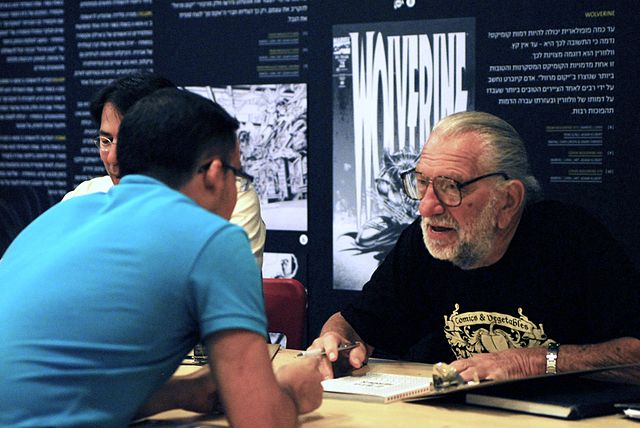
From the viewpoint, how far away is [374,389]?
2.42 metres

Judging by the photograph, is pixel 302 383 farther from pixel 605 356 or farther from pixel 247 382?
pixel 605 356

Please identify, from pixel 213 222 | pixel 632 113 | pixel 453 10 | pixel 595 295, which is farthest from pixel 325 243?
pixel 213 222

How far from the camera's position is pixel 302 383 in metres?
1.99

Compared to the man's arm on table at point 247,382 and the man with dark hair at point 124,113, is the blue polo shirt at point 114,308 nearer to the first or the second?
the man's arm on table at point 247,382

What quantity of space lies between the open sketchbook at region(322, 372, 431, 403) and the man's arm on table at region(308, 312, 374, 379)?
50mm

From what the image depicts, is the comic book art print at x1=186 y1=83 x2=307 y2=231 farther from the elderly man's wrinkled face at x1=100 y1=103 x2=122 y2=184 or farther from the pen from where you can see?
the pen

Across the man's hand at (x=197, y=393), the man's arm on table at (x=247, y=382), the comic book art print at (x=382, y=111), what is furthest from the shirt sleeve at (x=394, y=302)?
the man's arm on table at (x=247, y=382)

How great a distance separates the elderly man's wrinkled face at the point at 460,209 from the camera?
9.48 feet

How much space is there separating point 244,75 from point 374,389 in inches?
92.7

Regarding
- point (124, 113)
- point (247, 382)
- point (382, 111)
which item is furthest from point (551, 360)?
point (382, 111)

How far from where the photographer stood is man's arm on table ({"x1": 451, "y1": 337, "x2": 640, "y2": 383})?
2381mm

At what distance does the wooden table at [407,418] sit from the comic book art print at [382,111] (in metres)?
1.88

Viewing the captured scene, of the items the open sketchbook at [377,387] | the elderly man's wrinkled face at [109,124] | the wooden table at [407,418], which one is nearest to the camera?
the wooden table at [407,418]

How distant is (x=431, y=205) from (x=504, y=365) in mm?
635
